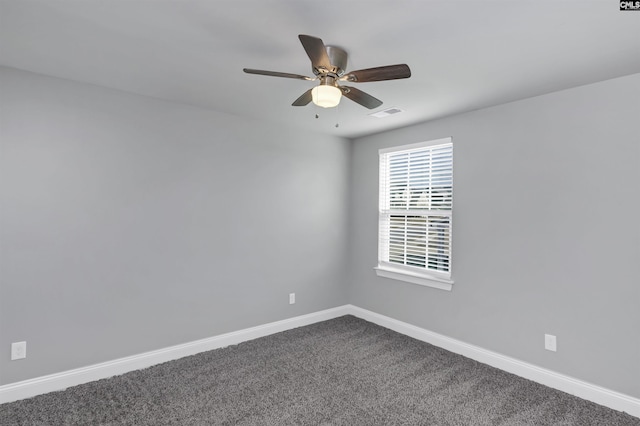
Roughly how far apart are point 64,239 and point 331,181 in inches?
114

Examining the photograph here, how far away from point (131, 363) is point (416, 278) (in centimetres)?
291

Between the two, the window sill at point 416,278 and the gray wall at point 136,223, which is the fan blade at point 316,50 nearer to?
the gray wall at point 136,223

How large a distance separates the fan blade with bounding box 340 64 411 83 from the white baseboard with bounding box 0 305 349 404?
2836mm

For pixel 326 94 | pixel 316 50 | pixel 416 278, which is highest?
pixel 316 50

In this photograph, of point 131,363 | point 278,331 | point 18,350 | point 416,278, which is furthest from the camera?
point 278,331

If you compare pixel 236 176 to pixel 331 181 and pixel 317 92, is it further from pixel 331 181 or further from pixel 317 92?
pixel 317 92

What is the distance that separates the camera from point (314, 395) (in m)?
2.62

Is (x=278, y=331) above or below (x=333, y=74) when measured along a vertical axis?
below

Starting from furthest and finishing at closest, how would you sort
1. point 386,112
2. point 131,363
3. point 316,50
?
1. point 386,112
2. point 131,363
3. point 316,50

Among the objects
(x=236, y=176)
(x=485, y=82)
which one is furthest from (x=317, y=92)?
(x=236, y=176)

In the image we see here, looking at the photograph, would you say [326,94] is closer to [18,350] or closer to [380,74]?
[380,74]

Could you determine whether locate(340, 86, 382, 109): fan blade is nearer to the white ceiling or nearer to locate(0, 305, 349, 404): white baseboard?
the white ceiling

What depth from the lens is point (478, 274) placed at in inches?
130

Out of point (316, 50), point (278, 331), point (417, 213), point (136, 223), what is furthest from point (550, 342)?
point (136, 223)
